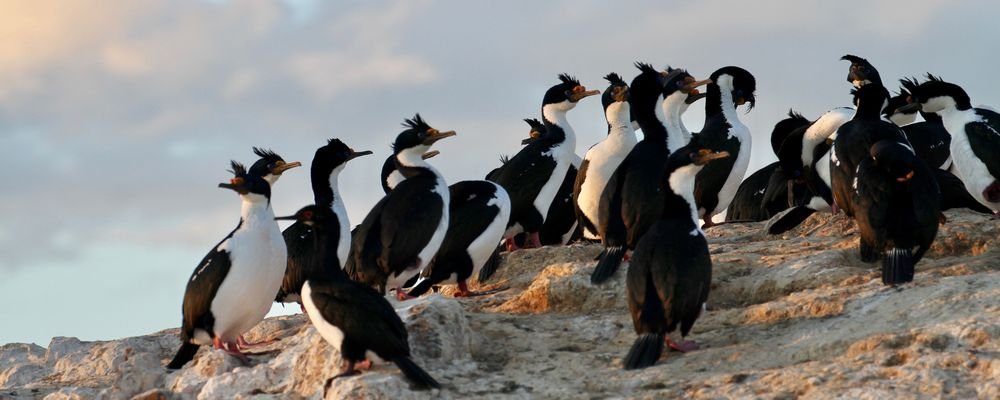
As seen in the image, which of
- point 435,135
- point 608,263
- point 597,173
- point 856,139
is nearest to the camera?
point 608,263

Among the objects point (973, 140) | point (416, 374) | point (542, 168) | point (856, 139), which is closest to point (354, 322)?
point (416, 374)

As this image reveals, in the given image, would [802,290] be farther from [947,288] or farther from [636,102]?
[636,102]

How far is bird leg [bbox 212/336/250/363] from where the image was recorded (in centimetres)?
1146

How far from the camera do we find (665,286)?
1004cm

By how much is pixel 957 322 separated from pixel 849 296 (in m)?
1.22

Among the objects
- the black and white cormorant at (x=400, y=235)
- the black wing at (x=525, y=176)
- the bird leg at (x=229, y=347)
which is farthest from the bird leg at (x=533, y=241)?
the bird leg at (x=229, y=347)

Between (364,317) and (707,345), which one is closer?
(364,317)

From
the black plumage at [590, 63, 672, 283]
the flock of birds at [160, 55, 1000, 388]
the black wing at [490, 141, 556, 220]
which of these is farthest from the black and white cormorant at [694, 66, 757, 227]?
the black plumage at [590, 63, 672, 283]

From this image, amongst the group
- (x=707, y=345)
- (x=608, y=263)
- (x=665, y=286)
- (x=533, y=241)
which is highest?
(x=533, y=241)

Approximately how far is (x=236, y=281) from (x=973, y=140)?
7.38 m

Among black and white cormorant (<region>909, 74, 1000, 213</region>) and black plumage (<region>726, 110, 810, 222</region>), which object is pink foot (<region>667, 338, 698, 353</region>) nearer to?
black and white cormorant (<region>909, 74, 1000, 213</region>)

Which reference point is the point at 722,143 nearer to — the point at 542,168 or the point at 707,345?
the point at 542,168

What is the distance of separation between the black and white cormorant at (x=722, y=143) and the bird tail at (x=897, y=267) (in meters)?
4.48

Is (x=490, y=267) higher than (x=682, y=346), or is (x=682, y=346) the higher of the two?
(x=490, y=267)
